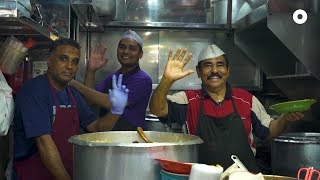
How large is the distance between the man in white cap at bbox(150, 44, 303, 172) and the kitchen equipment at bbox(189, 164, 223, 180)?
2.96 ft

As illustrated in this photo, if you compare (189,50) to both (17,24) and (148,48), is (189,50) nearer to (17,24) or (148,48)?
(148,48)

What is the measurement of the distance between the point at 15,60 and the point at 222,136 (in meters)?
1.31

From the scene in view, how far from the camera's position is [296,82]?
328 centimetres

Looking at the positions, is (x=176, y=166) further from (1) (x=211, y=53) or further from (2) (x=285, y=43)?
(2) (x=285, y=43)

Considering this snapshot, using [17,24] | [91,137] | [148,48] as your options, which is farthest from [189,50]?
[91,137]

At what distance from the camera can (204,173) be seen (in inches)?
42.1

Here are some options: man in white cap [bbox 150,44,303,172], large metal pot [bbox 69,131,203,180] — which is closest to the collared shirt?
man in white cap [bbox 150,44,303,172]

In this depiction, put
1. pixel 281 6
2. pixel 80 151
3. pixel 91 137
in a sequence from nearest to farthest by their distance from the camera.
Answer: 1. pixel 80 151
2. pixel 91 137
3. pixel 281 6

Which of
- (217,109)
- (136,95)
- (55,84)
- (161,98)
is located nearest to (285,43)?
(217,109)

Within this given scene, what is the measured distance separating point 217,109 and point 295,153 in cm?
68

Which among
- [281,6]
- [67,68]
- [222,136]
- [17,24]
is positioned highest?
[281,6]

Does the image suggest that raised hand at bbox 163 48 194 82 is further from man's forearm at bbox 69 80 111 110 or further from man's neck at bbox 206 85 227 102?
man's forearm at bbox 69 80 111 110

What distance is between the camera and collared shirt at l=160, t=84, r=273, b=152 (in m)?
2.10

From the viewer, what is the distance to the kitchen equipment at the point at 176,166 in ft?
3.69
